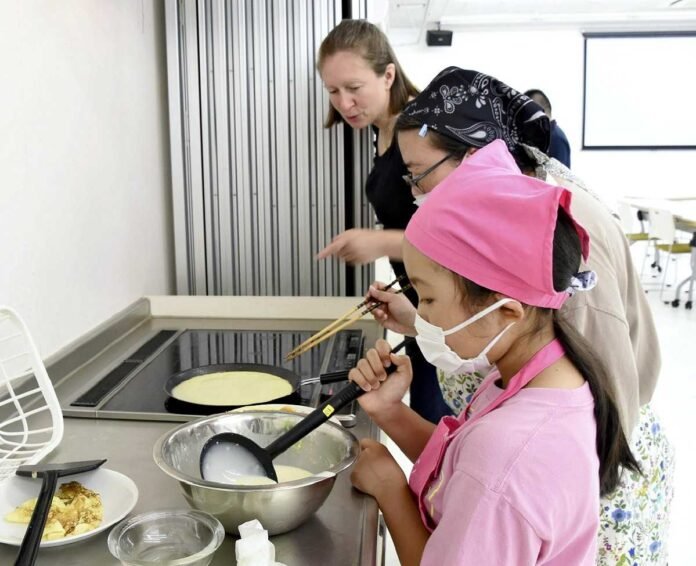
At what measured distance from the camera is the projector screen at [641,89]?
331 inches

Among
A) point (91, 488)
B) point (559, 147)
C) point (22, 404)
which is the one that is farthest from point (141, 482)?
point (559, 147)

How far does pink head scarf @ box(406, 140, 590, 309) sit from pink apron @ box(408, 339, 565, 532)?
0.23 feet

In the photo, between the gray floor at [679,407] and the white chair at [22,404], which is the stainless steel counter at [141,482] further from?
the gray floor at [679,407]

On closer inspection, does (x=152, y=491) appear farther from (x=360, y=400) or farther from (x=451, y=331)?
(x=451, y=331)

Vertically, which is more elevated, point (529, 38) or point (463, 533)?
point (529, 38)

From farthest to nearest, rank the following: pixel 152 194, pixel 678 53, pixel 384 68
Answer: pixel 678 53, pixel 152 194, pixel 384 68

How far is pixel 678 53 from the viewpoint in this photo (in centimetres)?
841

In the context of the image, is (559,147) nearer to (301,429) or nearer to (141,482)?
(301,429)

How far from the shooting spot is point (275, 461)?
116 cm

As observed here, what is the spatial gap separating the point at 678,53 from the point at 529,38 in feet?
5.58

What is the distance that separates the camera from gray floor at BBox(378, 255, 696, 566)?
8.50 feet

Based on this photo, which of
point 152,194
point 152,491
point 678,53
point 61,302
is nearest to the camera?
point 152,491

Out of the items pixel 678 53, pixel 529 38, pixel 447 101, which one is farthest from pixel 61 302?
pixel 678 53

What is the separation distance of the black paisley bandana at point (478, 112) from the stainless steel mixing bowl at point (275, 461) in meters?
0.54
